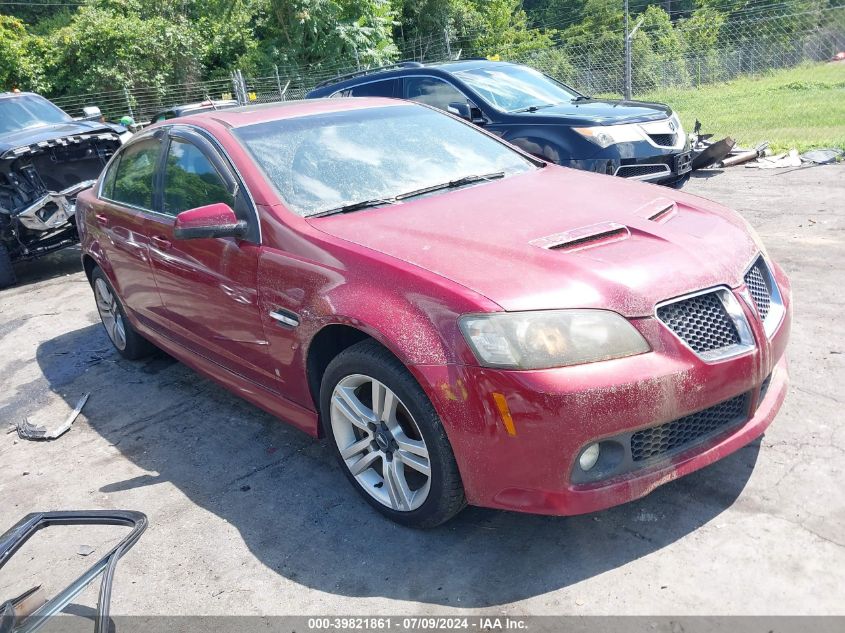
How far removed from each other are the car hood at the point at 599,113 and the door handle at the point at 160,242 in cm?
443

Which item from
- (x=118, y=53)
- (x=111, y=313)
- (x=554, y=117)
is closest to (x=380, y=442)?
(x=111, y=313)

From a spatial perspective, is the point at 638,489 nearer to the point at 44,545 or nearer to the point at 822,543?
the point at 822,543

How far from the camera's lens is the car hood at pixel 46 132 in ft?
25.6

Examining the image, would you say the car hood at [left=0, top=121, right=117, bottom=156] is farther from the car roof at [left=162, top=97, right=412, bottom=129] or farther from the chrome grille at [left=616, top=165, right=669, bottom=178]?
the chrome grille at [left=616, top=165, right=669, bottom=178]

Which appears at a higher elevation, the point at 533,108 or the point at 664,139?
the point at 533,108

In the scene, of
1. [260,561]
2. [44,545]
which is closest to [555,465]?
[260,561]

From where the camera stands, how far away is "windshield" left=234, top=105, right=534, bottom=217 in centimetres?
347

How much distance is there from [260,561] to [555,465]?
1287 millimetres

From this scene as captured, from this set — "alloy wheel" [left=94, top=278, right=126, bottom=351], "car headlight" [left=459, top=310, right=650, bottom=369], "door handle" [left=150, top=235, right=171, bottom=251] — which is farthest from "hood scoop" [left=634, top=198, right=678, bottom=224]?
"alloy wheel" [left=94, top=278, right=126, bottom=351]

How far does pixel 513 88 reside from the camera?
26.9 ft

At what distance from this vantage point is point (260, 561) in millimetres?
2951

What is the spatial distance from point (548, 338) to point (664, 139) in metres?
5.61

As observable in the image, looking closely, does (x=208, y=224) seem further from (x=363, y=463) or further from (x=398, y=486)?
(x=398, y=486)

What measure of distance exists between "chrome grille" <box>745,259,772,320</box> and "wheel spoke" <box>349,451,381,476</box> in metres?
1.63
